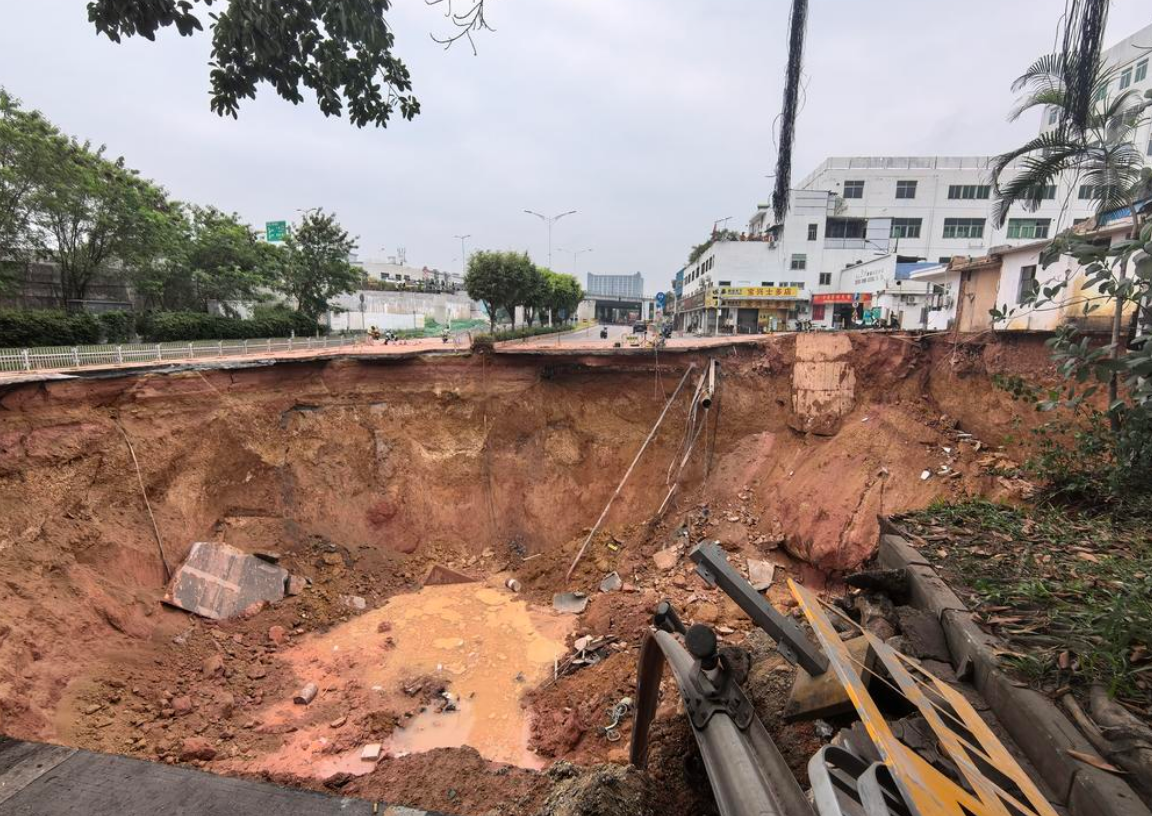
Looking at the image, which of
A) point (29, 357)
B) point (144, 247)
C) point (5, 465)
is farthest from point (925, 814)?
point (144, 247)

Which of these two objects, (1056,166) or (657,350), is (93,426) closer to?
(657,350)

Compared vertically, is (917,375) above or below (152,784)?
above

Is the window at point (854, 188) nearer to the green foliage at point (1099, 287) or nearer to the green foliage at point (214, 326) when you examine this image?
the green foliage at point (1099, 287)

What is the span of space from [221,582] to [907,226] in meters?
44.4

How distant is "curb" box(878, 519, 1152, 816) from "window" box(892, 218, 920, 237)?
1627 inches

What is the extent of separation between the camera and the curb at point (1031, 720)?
2.28m

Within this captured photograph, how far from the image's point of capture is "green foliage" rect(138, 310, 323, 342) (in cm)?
2020

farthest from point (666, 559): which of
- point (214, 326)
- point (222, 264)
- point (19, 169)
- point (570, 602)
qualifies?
point (222, 264)

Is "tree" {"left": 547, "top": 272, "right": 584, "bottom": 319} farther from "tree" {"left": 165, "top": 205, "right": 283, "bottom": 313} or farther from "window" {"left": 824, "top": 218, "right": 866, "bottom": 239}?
"window" {"left": 824, "top": 218, "right": 866, "bottom": 239}

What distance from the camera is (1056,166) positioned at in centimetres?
790

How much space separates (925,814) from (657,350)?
13651mm

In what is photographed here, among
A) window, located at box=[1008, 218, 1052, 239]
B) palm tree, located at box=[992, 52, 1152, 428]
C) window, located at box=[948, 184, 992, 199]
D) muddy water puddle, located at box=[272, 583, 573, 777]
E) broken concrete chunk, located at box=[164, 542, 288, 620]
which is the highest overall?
window, located at box=[948, 184, 992, 199]

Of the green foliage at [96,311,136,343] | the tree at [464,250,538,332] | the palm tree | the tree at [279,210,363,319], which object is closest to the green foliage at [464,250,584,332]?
the tree at [464,250,538,332]

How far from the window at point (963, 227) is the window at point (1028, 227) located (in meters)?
1.75
